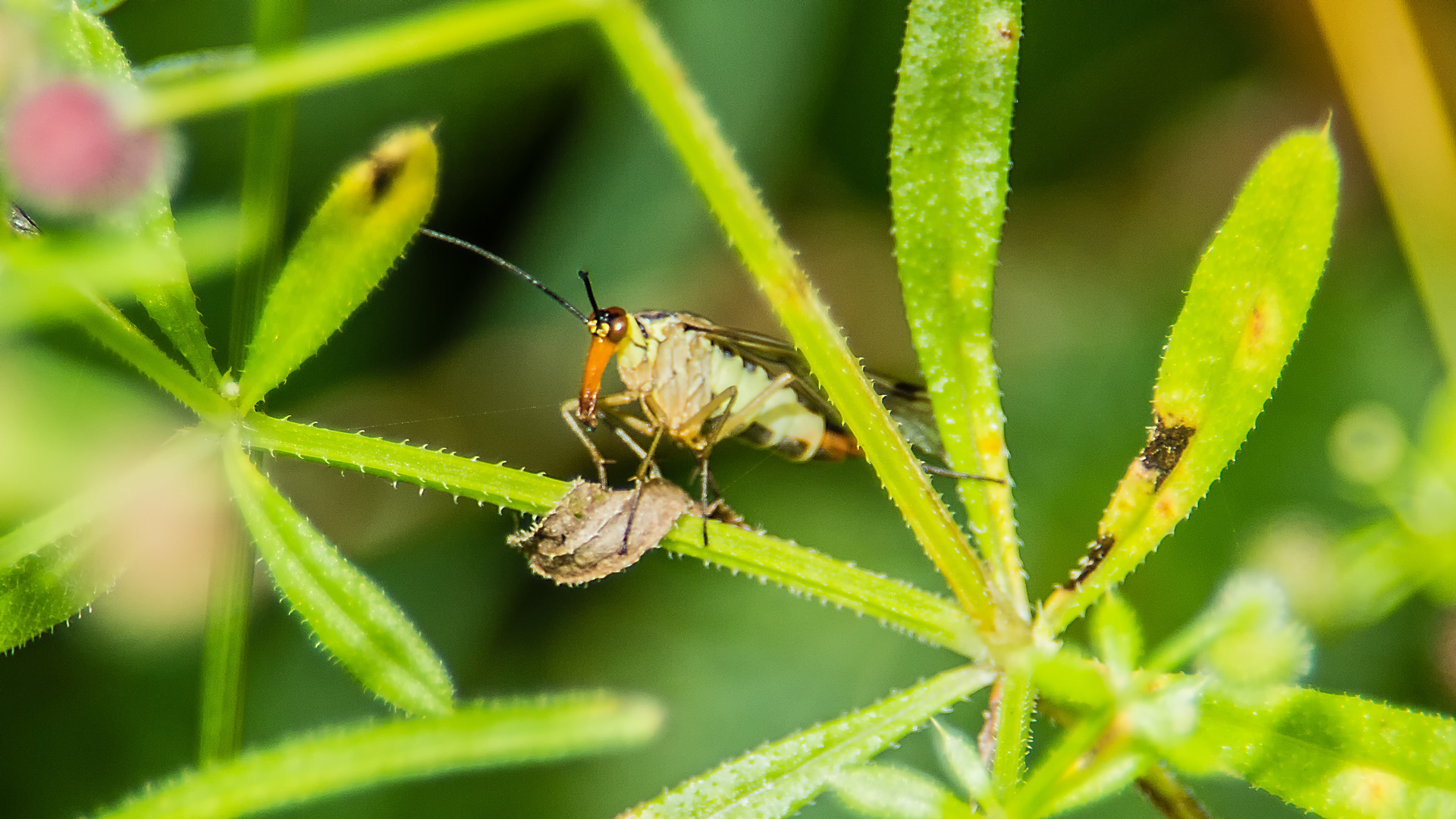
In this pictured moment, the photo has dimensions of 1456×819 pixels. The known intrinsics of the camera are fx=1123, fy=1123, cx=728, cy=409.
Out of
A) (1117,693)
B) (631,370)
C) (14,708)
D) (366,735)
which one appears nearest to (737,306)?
(631,370)

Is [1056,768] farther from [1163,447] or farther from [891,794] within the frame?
[1163,447]

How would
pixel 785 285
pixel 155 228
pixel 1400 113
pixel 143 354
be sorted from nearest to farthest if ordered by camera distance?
1. pixel 785 285
2. pixel 143 354
3. pixel 155 228
4. pixel 1400 113

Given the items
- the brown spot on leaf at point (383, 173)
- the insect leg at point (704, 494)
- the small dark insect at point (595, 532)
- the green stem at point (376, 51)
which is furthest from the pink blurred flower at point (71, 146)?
the insect leg at point (704, 494)

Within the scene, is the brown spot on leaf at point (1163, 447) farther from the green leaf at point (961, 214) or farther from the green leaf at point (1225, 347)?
the green leaf at point (961, 214)

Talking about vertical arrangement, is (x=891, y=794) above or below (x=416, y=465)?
below

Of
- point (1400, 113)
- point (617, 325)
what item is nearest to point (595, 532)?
point (617, 325)

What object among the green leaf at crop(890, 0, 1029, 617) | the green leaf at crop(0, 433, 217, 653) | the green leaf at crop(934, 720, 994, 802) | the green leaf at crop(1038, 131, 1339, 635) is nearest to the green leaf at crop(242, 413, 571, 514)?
the green leaf at crop(0, 433, 217, 653)

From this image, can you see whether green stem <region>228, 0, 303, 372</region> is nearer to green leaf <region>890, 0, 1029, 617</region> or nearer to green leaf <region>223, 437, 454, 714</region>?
green leaf <region>223, 437, 454, 714</region>
